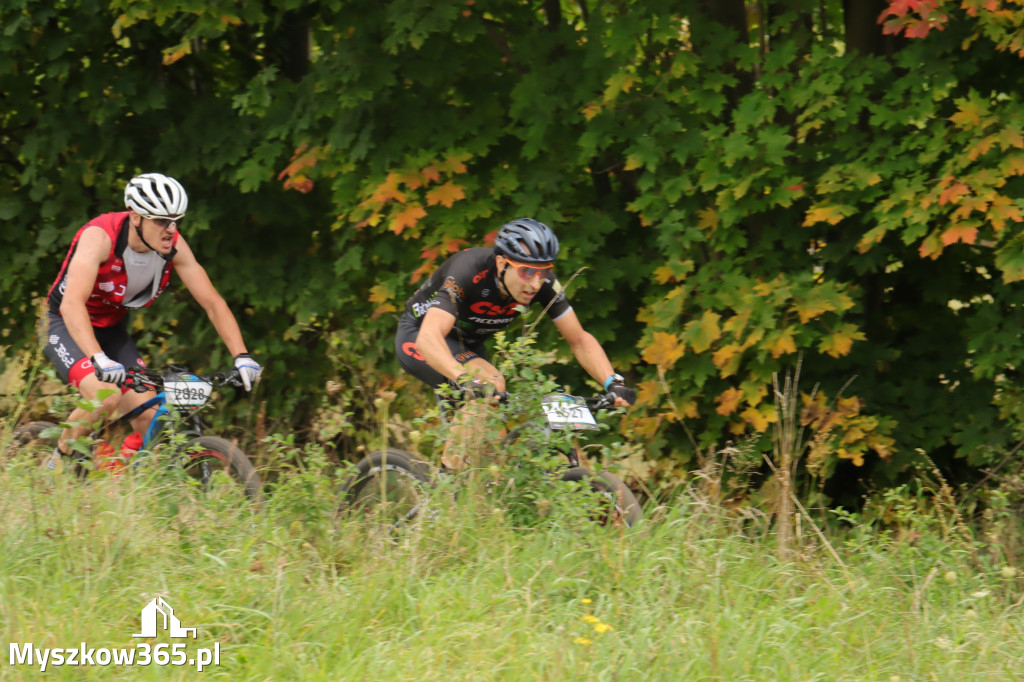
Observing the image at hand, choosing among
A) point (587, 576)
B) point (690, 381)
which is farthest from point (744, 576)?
point (690, 381)

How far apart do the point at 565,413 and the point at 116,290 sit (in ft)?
9.15

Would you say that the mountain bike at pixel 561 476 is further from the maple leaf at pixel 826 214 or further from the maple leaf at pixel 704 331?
the maple leaf at pixel 826 214

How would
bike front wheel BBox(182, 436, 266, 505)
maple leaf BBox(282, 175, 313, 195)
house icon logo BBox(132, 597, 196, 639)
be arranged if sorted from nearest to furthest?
house icon logo BBox(132, 597, 196, 639) < bike front wheel BBox(182, 436, 266, 505) < maple leaf BBox(282, 175, 313, 195)

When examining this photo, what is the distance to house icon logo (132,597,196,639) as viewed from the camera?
3.57 meters

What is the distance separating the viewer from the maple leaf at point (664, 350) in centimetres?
618

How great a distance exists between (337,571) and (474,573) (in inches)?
25.0

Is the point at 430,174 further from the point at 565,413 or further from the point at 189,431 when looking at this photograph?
the point at 565,413

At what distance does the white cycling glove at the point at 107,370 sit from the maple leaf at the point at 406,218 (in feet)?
6.76

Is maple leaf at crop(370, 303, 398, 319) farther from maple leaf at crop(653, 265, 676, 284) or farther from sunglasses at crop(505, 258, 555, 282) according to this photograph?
sunglasses at crop(505, 258, 555, 282)

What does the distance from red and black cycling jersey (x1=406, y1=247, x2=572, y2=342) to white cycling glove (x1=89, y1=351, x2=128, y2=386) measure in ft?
5.42

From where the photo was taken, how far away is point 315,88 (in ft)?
22.6

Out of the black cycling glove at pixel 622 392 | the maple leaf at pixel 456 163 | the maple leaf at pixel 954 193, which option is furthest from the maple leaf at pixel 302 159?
the maple leaf at pixel 954 193
